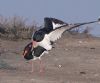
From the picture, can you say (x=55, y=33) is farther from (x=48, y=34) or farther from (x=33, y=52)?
(x=33, y=52)

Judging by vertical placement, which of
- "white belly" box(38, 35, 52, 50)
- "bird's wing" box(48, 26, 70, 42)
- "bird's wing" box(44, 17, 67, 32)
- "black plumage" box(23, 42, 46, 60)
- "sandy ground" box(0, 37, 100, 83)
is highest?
"bird's wing" box(44, 17, 67, 32)

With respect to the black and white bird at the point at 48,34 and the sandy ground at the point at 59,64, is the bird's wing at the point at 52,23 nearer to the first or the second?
the black and white bird at the point at 48,34

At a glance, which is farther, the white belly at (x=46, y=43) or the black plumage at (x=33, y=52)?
the black plumage at (x=33, y=52)

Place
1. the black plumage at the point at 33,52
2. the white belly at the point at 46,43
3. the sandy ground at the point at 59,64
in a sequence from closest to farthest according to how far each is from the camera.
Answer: the sandy ground at the point at 59,64, the white belly at the point at 46,43, the black plumage at the point at 33,52

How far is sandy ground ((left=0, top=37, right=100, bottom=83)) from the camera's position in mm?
13594

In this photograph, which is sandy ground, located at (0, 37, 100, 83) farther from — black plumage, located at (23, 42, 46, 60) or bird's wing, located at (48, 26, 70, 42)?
bird's wing, located at (48, 26, 70, 42)

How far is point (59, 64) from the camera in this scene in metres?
16.0

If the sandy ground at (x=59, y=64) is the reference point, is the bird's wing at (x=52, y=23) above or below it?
above

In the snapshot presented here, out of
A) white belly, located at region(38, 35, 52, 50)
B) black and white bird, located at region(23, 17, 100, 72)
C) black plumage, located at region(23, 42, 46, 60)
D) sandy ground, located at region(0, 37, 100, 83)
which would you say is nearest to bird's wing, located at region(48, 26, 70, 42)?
black and white bird, located at region(23, 17, 100, 72)

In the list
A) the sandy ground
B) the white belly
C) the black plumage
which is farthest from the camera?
the black plumage

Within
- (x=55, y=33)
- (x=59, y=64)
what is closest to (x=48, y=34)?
(x=55, y=33)

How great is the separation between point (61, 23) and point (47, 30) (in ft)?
1.18

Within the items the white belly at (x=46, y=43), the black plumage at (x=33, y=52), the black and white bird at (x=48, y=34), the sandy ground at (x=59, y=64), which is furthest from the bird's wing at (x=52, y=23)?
the sandy ground at (x=59, y=64)

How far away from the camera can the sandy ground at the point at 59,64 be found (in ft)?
44.6
